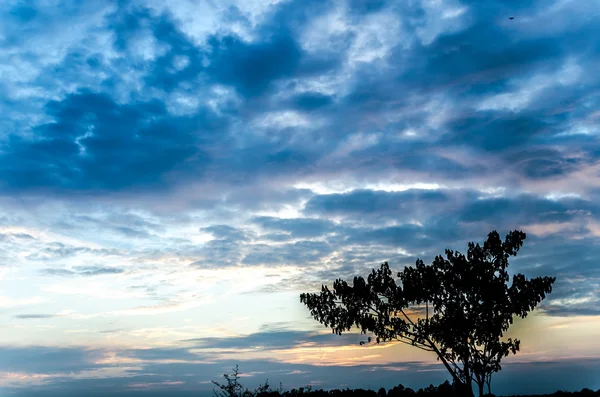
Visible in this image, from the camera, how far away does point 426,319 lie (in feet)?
116

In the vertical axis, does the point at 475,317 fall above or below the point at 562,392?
above

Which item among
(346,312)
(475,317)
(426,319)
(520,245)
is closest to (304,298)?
(346,312)

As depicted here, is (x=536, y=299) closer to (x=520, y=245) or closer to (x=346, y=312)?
(x=520, y=245)

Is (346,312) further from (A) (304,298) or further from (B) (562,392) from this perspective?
(B) (562,392)

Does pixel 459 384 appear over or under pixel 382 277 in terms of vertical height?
under

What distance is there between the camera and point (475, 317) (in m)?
34.0

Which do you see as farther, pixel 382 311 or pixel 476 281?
pixel 382 311

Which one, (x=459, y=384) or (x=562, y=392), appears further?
(x=459, y=384)

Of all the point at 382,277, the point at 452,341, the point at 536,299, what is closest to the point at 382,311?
the point at 382,277

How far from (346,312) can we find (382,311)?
87.3 inches

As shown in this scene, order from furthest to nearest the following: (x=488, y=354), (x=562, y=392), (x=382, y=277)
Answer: (x=382, y=277) → (x=488, y=354) → (x=562, y=392)

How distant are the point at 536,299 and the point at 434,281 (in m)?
5.68

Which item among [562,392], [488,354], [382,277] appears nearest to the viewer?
[562,392]

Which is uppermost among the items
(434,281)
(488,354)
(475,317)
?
(434,281)
